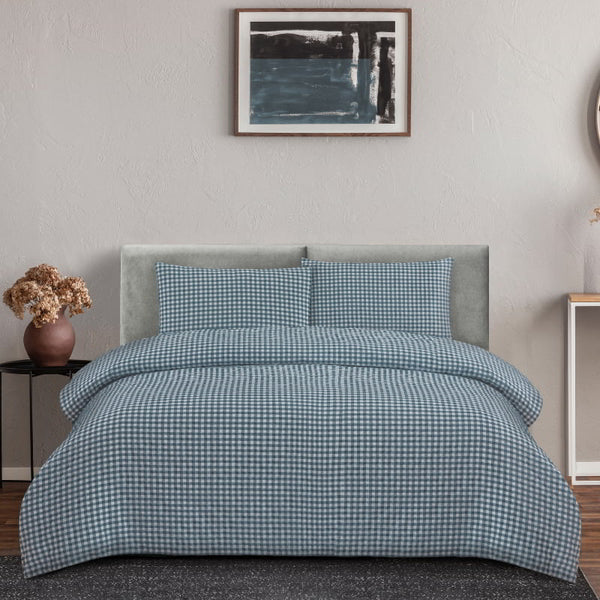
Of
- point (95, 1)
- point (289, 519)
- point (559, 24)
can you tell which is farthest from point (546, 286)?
point (95, 1)

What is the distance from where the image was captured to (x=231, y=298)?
3.68 meters

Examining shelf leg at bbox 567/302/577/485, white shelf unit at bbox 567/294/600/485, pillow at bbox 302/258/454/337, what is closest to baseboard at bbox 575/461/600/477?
white shelf unit at bbox 567/294/600/485

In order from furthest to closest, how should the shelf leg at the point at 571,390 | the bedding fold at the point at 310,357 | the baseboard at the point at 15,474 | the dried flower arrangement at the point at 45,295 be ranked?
the baseboard at the point at 15,474 < the shelf leg at the point at 571,390 < the dried flower arrangement at the point at 45,295 < the bedding fold at the point at 310,357

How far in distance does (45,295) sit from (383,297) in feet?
4.67

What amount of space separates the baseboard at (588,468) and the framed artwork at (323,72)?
176cm

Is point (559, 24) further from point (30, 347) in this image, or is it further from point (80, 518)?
point (80, 518)

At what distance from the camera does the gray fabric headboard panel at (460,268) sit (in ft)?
12.9

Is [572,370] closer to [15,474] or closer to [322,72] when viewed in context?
[322,72]

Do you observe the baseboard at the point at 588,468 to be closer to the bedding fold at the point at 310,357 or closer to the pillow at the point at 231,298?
the bedding fold at the point at 310,357

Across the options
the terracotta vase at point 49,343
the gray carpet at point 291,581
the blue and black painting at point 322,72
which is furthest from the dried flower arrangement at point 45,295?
the gray carpet at point 291,581

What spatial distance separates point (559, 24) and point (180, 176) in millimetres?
1865

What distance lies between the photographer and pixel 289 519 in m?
2.42

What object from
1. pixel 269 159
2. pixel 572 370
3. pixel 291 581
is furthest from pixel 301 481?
pixel 269 159

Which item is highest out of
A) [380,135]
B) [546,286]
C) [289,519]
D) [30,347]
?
[380,135]
